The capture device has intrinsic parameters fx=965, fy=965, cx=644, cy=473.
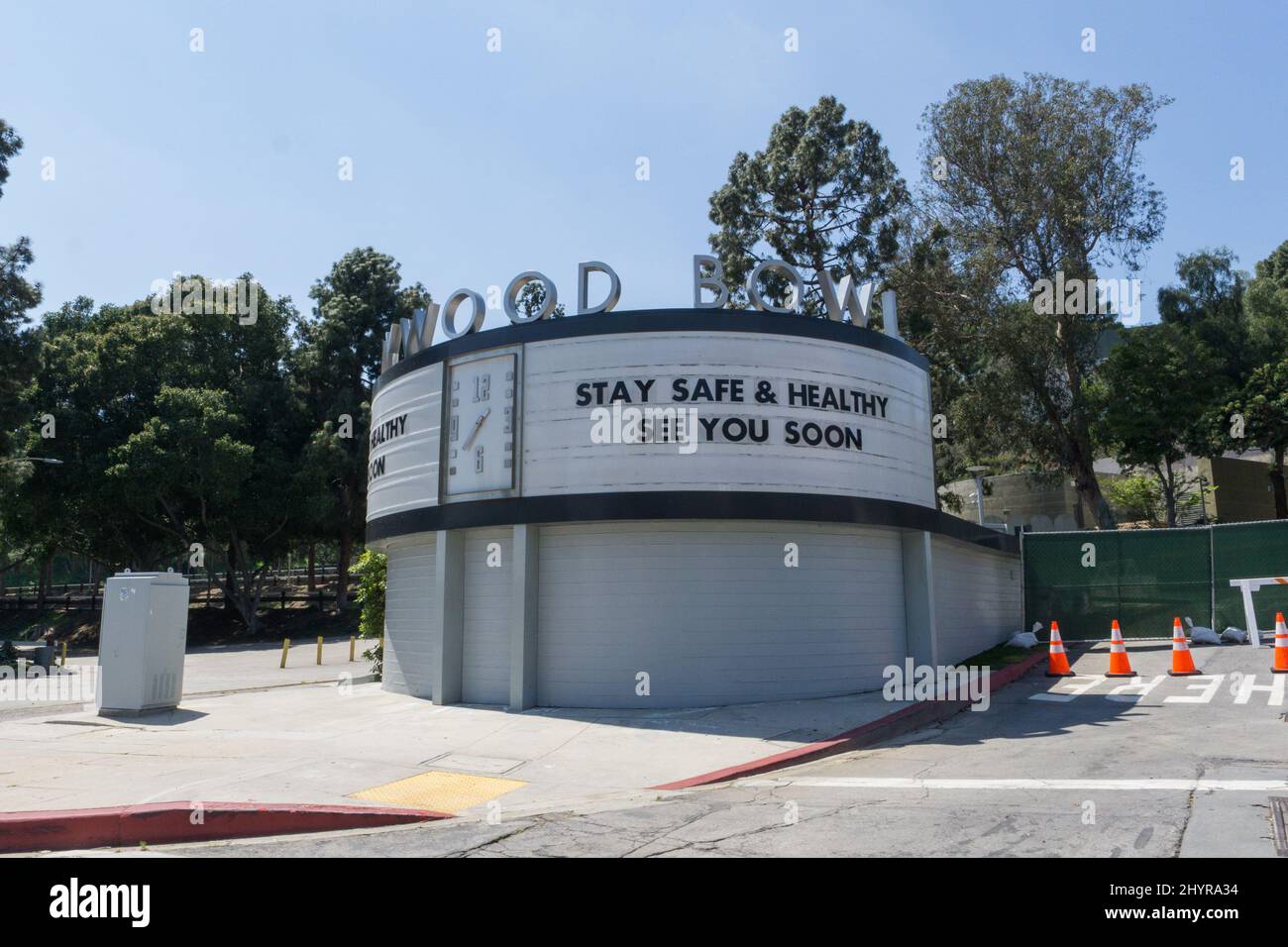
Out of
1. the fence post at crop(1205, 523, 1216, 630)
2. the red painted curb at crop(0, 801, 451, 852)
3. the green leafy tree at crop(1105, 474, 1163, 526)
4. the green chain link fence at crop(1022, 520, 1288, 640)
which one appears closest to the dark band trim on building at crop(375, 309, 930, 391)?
the red painted curb at crop(0, 801, 451, 852)

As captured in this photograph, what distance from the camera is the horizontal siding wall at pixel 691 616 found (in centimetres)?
1380

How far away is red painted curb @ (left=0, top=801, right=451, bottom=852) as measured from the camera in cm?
754

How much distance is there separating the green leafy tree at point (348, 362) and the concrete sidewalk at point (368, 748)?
32330mm

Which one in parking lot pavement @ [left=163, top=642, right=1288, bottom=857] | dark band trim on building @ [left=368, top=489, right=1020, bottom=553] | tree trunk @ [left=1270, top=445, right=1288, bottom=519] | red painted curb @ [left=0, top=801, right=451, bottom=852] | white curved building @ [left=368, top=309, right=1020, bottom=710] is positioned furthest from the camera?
tree trunk @ [left=1270, top=445, right=1288, bottom=519]

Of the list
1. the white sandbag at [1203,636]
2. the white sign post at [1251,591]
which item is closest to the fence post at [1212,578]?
the white sandbag at [1203,636]

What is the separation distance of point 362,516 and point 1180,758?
43.5 meters

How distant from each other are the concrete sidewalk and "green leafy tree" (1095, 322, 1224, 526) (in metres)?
27.6

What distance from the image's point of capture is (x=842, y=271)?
3991 cm

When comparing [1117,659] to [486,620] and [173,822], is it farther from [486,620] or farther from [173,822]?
[173,822]

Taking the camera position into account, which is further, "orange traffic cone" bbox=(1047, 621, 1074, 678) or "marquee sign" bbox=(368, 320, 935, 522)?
"orange traffic cone" bbox=(1047, 621, 1074, 678)

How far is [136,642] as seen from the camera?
13477 mm

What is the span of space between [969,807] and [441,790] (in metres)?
4.77

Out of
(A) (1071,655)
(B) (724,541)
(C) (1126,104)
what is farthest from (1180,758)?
(C) (1126,104)

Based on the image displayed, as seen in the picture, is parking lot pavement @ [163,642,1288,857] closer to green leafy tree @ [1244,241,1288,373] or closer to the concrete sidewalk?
the concrete sidewalk
